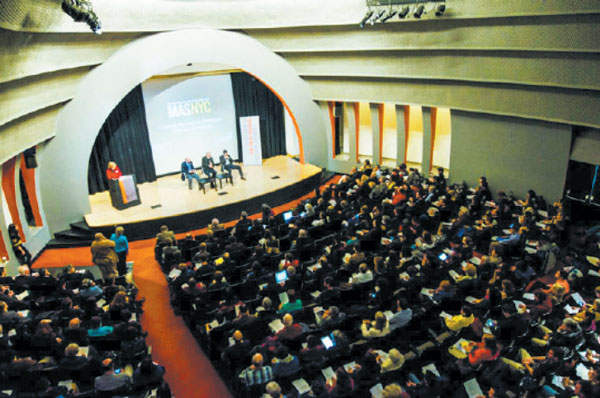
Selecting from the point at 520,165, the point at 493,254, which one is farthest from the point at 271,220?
the point at 520,165

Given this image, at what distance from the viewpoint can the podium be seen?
13.6 metres

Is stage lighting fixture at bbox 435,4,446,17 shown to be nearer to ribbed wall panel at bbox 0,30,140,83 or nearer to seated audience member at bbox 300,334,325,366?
ribbed wall panel at bbox 0,30,140,83

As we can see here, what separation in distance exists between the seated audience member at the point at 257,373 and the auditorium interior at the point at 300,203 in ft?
0.09

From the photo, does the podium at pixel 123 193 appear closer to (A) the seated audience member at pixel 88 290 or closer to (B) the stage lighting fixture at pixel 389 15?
(A) the seated audience member at pixel 88 290

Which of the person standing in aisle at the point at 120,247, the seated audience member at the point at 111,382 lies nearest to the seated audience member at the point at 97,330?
the seated audience member at the point at 111,382

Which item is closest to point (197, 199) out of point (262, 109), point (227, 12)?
point (262, 109)

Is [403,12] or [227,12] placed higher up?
[227,12]

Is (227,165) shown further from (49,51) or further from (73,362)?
(73,362)

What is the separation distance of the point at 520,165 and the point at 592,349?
23.4 feet

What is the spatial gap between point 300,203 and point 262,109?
7085 mm

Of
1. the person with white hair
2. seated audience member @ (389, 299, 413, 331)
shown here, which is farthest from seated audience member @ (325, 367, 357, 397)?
the person with white hair

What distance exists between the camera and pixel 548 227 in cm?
1010

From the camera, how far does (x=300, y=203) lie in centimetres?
1262

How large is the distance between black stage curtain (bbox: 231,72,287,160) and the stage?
160 cm
